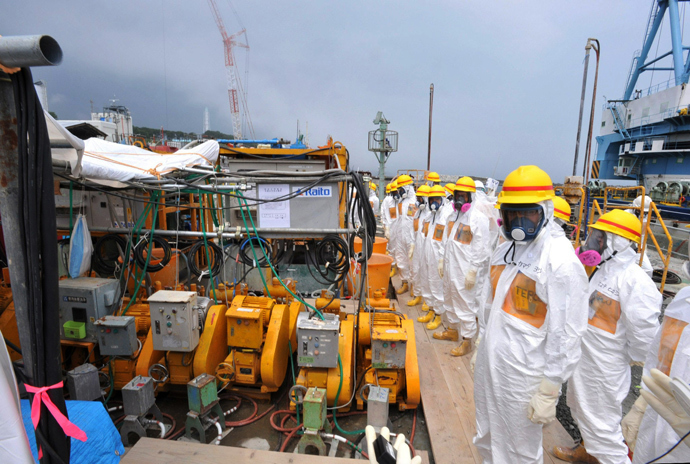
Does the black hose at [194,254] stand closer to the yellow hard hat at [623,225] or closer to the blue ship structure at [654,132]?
the yellow hard hat at [623,225]

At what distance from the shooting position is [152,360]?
3.20m

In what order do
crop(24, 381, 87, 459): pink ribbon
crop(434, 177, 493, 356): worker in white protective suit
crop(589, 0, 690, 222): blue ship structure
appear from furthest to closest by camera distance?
crop(589, 0, 690, 222): blue ship structure → crop(434, 177, 493, 356): worker in white protective suit → crop(24, 381, 87, 459): pink ribbon

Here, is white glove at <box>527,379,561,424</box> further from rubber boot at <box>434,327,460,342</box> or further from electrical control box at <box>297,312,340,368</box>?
rubber boot at <box>434,327,460,342</box>

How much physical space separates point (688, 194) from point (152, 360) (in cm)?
1940

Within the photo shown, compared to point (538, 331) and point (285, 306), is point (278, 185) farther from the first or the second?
point (538, 331)

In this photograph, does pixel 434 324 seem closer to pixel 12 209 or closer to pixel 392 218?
pixel 392 218

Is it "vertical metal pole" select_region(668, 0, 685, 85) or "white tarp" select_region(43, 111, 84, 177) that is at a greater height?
"vertical metal pole" select_region(668, 0, 685, 85)

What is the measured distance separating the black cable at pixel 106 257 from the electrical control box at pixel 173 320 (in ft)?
2.65

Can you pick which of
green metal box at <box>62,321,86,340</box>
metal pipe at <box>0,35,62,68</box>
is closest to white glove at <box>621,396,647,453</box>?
metal pipe at <box>0,35,62,68</box>

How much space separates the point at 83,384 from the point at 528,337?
3.25 meters

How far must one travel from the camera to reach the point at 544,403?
1988 millimetres

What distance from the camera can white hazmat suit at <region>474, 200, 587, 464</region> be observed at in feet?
6.68

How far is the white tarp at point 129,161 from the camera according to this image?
275cm

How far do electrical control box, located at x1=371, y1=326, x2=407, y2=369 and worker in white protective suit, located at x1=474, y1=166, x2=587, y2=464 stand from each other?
31.7 inches
